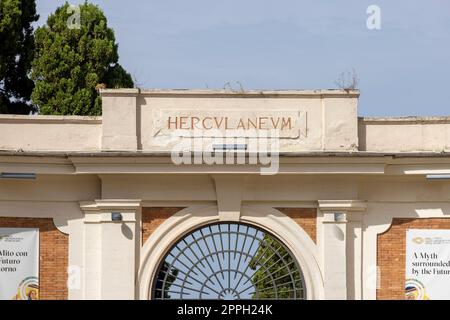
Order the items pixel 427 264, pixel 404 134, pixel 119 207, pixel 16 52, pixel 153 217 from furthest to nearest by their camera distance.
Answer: pixel 16 52
pixel 404 134
pixel 427 264
pixel 153 217
pixel 119 207

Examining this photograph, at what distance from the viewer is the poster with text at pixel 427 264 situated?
2592 cm

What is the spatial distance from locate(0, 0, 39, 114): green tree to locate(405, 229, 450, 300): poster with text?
702 inches

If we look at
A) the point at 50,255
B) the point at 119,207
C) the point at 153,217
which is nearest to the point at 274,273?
the point at 153,217

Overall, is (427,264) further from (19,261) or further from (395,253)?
(19,261)

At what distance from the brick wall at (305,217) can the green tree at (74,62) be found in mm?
14840

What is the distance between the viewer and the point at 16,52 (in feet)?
136

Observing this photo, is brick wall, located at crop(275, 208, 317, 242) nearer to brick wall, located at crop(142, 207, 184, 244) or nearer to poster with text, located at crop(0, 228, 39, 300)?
brick wall, located at crop(142, 207, 184, 244)

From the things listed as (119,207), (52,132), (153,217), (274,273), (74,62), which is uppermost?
(74,62)

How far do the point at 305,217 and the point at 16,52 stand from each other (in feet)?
58.6

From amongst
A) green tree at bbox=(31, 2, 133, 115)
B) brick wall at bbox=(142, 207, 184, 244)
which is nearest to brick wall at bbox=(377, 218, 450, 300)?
brick wall at bbox=(142, 207, 184, 244)

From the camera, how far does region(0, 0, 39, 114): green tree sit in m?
40.3

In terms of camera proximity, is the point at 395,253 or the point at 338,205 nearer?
the point at 338,205

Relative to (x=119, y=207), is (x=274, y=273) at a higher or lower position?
lower
